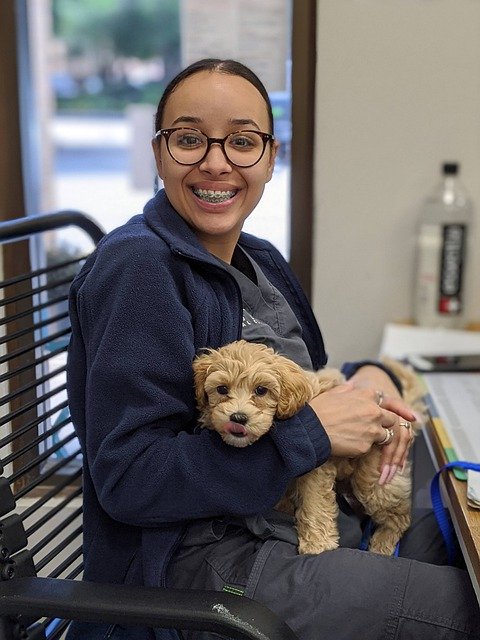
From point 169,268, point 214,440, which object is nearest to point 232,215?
point 169,268

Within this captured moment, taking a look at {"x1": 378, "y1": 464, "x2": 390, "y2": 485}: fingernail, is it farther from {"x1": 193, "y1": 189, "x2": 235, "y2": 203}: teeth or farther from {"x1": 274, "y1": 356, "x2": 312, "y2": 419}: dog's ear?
{"x1": 193, "y1": 189, "x2": 235, "y2": 203}: teeth

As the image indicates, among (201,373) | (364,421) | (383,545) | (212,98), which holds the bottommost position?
(383,545)

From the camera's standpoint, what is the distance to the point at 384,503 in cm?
117

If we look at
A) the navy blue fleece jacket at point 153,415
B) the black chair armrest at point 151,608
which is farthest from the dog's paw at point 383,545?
the black chair armrest at point 151,608

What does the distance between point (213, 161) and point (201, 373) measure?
0.33 m

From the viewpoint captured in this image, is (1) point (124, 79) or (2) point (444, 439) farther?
(1) point (124, 79)

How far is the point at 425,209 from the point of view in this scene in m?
1.95

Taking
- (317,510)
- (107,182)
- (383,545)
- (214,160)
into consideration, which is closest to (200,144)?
(214,160)

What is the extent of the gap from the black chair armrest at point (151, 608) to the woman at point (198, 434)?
0.12m

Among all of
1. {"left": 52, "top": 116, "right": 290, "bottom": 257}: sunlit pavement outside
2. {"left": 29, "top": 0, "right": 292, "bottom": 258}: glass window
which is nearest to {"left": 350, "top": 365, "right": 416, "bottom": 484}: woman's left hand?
{"left": 52, "top": 116, "right": 290, "bottom": 257}: sunlit pavement outside

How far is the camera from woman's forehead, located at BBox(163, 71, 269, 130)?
110 cm

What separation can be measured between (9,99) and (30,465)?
1120 millimetres

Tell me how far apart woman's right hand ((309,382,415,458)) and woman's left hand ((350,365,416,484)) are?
2 centimetres

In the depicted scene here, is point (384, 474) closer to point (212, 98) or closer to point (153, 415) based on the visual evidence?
point (153, 415)
